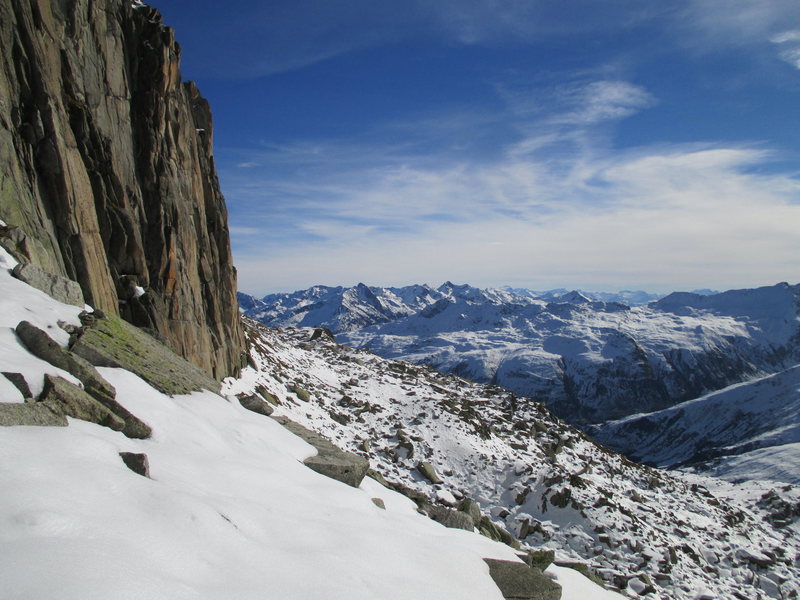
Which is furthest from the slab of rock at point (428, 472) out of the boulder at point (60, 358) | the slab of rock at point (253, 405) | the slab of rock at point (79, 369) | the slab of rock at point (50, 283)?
the boulder at point (60, 358)

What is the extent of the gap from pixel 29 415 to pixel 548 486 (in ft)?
94.1

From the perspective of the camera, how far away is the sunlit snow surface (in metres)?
4.55

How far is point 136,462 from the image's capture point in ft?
23.4

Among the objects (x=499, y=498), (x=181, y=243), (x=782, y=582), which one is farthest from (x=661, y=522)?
(x=181, y=243)

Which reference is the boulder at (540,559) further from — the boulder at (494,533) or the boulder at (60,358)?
the boulder at (60,358)

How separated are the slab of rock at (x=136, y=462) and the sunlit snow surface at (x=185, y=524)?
17cm

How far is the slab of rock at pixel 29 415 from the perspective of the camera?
647 cm

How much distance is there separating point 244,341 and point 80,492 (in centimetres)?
2836

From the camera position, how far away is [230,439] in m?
11.4

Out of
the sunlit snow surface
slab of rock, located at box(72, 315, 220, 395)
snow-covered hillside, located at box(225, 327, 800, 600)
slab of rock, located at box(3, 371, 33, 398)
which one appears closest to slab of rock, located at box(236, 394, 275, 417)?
slab of rock, located at box(72, 315, 220, 395)

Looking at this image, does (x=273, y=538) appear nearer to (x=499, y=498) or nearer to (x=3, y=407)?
(x=3, y=407)

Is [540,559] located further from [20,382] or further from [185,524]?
[20,382]

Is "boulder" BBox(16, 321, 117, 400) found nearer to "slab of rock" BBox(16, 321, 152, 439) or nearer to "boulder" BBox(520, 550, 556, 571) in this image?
"slab of rock" BBox(16, 321, 152, 439)

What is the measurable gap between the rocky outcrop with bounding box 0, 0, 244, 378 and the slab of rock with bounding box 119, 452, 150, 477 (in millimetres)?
10640
